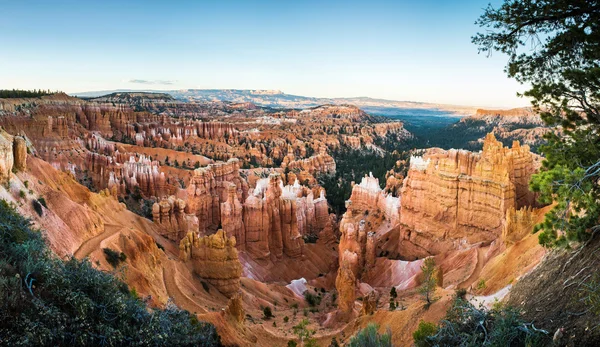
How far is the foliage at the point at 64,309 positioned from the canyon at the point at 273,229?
4546 millimetres

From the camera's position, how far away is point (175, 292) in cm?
1811

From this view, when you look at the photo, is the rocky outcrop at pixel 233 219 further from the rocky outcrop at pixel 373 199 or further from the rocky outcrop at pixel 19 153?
the rocky outcrop at pixel 19 153

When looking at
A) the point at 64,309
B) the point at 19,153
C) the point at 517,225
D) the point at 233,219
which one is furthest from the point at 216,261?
the point at 517,225

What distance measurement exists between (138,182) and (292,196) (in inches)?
653

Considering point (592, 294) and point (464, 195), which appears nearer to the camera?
point (592, 294)

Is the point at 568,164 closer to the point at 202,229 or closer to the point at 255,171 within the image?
the point at 202,229

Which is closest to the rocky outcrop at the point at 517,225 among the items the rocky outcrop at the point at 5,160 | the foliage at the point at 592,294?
the foliage at the point at 592,294

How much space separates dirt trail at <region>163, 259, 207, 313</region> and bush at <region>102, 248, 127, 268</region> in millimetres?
2516

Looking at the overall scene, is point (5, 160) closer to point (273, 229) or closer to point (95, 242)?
point (95, 242)

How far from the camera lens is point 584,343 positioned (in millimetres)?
6168

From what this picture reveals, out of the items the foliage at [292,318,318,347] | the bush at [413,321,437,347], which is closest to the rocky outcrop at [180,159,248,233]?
the foliage at [292,318,318,347]

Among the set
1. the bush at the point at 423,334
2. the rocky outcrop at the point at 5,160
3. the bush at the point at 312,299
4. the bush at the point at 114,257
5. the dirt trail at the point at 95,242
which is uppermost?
the rocky outcrop at the point at 5,160

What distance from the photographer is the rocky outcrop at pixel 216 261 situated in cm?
2220

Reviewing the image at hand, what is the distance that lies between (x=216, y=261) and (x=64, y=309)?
15.0 metres
